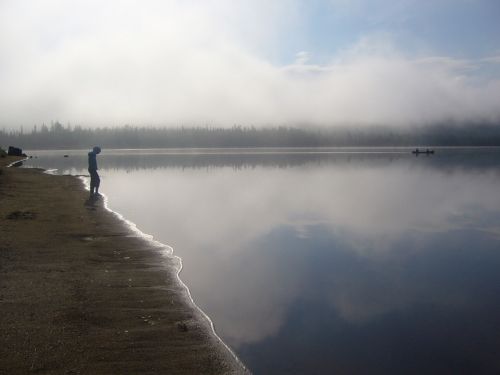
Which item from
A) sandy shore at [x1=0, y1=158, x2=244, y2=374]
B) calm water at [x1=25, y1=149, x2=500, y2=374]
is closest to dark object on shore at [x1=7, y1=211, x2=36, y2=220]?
sandy shore at [x1=0, y1=158, x2=244, y2=374]

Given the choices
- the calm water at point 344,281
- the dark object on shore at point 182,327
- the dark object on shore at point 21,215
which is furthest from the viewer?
the dark object on shore at point 21,215

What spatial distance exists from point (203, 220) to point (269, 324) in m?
14.4

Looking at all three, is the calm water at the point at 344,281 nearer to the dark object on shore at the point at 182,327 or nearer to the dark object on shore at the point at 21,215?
the dark object on shore at the point at 182,327

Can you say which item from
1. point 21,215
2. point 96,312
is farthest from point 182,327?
point 21,215

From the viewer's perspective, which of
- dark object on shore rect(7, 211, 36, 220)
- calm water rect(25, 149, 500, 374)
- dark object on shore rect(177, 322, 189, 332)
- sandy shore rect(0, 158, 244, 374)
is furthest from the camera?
dark object on shore rect(7, 211, 36, 220)

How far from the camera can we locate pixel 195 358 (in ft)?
24.9

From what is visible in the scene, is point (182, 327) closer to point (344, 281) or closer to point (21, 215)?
point (344, 281)

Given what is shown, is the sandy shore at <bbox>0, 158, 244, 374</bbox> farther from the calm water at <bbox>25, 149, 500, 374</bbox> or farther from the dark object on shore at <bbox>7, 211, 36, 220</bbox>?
the dark object on shore at <bbox>7, 211, 36, 220</bbox>

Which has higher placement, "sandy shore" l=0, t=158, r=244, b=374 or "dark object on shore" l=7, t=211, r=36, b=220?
"dark object on shore" l=7, t=211, r=36, b=220

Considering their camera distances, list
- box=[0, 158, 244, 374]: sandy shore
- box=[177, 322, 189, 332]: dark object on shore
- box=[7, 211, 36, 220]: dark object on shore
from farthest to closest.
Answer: box=[7, 211, 36, 220]: dark object on shore, box=[177, 322, 189, 332]: dark object on shore, box=[0, 158, 244, 374]: sandy shore

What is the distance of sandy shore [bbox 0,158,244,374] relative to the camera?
23.5 ft

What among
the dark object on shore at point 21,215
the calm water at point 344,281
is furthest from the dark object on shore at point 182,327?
the dark object on shore at point 21,215

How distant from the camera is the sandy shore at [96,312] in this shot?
7.15 metres

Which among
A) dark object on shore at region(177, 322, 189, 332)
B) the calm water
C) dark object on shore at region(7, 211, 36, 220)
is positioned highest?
dark object on shore at region(7, 211, 36, 220)
